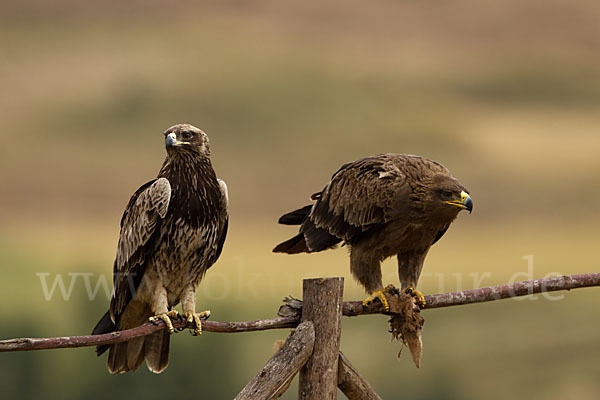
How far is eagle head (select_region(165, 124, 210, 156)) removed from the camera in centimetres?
327

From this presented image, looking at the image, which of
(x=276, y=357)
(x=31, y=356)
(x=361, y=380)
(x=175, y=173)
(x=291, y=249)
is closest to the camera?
(x=276, y=357)

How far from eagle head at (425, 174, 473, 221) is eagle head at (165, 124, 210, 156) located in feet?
3.70

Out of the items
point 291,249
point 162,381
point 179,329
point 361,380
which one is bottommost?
point 162,381

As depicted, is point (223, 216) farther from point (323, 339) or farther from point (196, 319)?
point (323, 339)

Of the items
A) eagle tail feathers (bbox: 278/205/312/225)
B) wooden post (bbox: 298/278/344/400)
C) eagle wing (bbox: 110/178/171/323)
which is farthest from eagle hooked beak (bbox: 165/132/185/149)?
eagle tail feathers (bbox: 278/205/312/225)

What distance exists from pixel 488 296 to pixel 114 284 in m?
1.74

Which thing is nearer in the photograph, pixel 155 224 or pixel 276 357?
pixel 276 357

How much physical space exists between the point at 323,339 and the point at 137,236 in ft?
3.21

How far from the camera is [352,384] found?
3086 mm

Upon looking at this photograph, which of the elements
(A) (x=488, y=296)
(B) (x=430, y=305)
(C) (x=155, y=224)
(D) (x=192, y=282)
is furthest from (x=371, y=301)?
(C) (x=155, y=224)

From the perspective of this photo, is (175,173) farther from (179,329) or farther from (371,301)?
(371,301)

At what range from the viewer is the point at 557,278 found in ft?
11.5

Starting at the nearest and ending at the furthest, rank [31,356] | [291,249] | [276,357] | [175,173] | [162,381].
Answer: [276,357]
[175,173]
[291,249]
[162,381]
[31,356]

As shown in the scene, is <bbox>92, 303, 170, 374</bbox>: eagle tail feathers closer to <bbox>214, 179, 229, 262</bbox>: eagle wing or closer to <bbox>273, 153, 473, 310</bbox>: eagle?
<bbox>214, 179, 229, 262</bbox>: eagle wing
